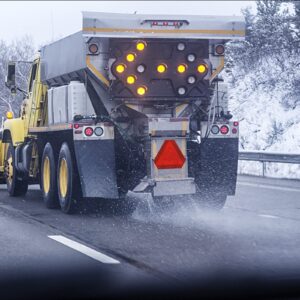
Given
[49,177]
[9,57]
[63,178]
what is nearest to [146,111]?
[63,178]

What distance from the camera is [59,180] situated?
42.5 ft

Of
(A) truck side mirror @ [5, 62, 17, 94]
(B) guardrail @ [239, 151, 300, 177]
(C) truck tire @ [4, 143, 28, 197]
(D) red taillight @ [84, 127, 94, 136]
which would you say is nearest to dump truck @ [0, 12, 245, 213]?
(D) red taillight @ [84, 127, 94, 136]

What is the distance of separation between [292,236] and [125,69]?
12.1 ft

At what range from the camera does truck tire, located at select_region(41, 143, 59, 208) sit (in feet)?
43.3

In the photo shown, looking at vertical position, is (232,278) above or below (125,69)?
below

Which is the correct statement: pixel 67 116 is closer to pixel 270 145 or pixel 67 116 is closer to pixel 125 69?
pixel 125 69

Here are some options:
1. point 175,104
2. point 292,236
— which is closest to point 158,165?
point 175,104

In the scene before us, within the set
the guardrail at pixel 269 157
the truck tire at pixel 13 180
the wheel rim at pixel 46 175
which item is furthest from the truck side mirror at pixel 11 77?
the guardrail at pixel 269 157

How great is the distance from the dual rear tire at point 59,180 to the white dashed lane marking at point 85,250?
7.55ft

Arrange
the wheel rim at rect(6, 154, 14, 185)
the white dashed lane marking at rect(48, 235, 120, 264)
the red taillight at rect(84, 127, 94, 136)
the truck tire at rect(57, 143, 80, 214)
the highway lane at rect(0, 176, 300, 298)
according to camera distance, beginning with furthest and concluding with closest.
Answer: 1. the wheel rim at rect(6, 154, 14, 185)
2. the truck tire at rect(57, 143, 80, 214)
3. the red taillight at rect(84, 127, 94, 136)
4. the white dashed lane marking at rect(48, 235, 120, 264)
5. the highway lane at rect(0, 176, 300, 298)

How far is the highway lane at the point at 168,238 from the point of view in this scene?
7.84m

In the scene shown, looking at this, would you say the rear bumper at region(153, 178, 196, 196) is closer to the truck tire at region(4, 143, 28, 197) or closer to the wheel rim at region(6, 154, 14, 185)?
the truck tire at region(4, 143, 28, 197)

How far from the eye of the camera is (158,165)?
37.7 ft

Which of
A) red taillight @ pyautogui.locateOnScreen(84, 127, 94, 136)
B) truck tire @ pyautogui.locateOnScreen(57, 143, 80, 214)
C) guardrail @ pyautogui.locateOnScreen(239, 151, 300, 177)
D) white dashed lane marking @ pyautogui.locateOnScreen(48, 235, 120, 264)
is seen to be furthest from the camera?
guardrail @ pyautogui.locateOnScreen(239, 151, 300, 177)
